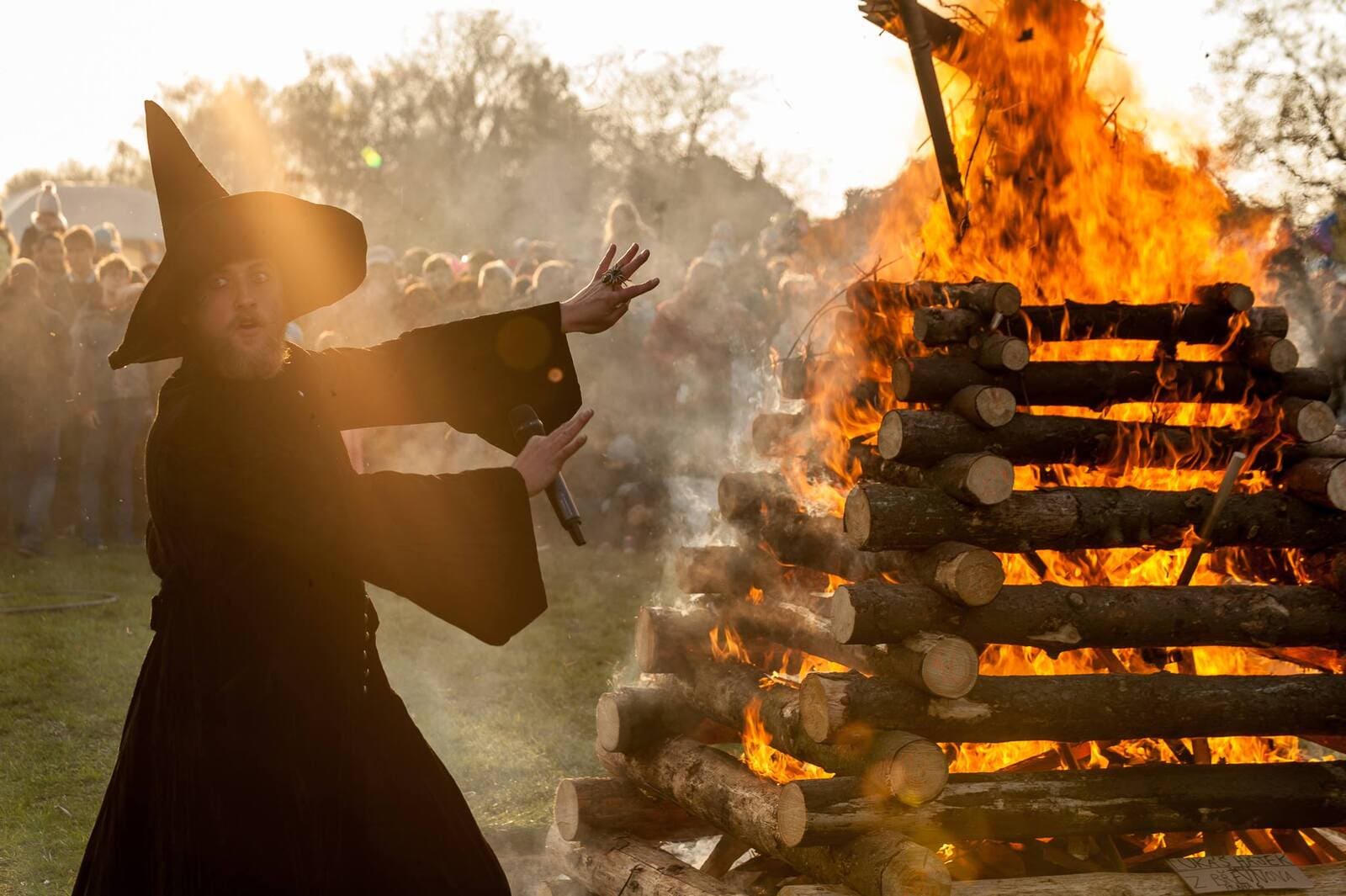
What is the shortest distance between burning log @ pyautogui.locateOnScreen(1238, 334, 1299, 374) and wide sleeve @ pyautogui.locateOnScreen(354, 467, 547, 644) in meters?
2.75

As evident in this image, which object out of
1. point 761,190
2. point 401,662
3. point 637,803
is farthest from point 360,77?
point 637,803

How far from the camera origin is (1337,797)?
14.1 ft

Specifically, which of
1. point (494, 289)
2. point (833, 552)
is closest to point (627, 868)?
point (833, 552)

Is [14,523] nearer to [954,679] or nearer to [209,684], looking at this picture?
[209,684]

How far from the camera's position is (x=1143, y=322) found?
461cm

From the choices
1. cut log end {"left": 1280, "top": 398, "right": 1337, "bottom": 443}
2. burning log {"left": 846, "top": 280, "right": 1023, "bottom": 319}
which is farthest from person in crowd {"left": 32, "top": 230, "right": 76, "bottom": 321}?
cut log end {"left": 1280, "top": 398, "right": 1337, "bottom": 443}

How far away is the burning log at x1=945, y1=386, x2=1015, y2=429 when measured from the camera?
4.16 m

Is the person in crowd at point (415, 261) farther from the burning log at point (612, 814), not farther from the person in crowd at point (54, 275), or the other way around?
the burning log at point (612, 814)

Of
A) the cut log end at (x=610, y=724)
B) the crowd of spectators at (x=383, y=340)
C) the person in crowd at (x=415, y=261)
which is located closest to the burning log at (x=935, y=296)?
the cut log end at (x=610, y=724)

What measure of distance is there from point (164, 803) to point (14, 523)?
30.4ft

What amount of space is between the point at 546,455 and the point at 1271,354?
8.89 feet

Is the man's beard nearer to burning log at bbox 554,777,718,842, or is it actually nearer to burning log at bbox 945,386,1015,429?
burning log at bbox 945,386,1015,429

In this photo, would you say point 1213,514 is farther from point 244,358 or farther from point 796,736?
point 244,358

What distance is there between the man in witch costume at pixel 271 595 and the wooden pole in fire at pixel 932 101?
2063mm
